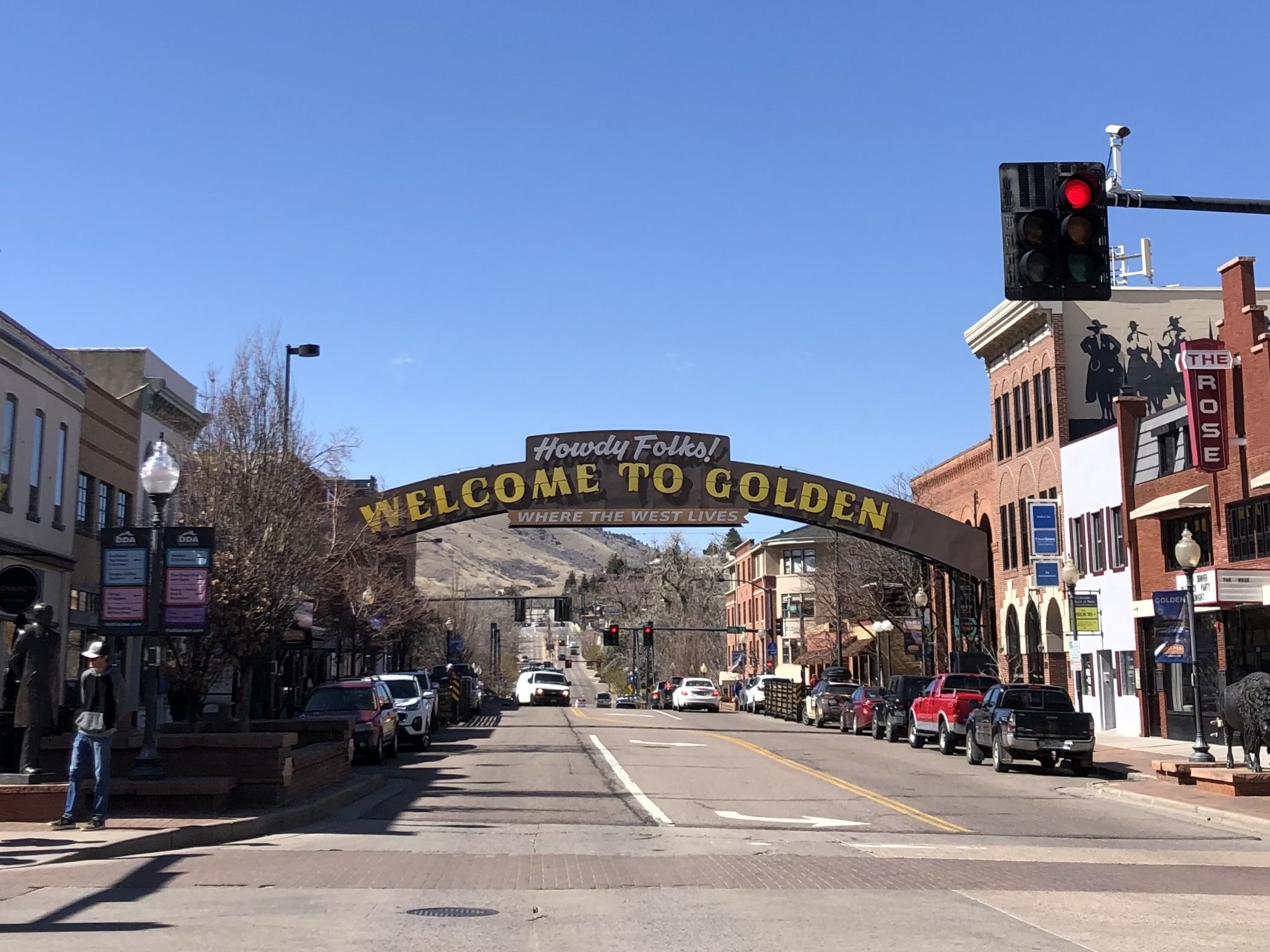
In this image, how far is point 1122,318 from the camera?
42.4m

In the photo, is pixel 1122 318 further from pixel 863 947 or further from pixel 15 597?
pixel 863 947

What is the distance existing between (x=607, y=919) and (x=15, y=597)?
14152 millimetres

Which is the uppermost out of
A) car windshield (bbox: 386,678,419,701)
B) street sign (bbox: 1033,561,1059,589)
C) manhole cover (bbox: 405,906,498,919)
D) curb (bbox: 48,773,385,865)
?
street sign (bbox: 1033,561,1059,589)

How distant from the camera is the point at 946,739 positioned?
3134cm

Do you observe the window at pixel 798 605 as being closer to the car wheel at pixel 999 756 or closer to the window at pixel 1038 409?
the window at pixel 1038 409

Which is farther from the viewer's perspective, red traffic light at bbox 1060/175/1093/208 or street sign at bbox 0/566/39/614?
street sign at bbox 0/566/39/614

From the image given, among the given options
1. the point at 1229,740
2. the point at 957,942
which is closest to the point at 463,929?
the point at 957,942

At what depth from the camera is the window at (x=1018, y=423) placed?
44.3 metres

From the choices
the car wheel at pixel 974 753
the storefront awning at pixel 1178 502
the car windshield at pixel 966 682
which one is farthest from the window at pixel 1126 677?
the car wheel at pixel 974 753

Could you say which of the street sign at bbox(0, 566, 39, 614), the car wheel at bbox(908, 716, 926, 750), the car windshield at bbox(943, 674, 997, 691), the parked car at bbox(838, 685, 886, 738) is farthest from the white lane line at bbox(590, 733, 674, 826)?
the parked car at bbox(838, 685, 886, 738)

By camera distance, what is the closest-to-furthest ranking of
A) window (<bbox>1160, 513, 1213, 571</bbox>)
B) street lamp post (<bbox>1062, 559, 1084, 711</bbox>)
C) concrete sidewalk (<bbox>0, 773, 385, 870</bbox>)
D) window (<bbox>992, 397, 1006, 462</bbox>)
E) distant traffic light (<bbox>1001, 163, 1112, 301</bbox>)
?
1. distant traffic light (<bbox>1001, 163, 1112, 301</bbox>)
2. concrete sidewalk (<bbox>0, 773, 385, 870</bbox>)
3. street lamp post (<bbox>1062, 559, 1084, 711</bbox>)
4. window (<bbox>1160, 513, 1213, 571</bbox>)
5. window (<bbox>992, 397, 1006, 462</bbox>)

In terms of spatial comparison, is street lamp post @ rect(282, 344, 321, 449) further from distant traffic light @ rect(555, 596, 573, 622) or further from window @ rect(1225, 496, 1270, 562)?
distant traffic light @ rect(555, 596, 573, 622)

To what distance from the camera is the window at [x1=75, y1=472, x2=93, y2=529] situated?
106 ft

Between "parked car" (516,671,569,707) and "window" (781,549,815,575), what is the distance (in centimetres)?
2301
